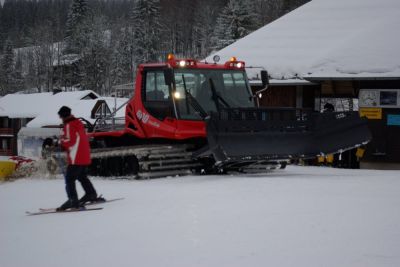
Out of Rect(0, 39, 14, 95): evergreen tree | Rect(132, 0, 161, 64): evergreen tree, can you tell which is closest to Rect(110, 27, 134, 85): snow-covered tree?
Rect(132, 0, 161, 64): evergreen tree

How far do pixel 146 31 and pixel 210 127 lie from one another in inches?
2523

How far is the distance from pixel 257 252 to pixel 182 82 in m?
7.55

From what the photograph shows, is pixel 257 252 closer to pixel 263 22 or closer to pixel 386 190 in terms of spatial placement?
pixel 386 190

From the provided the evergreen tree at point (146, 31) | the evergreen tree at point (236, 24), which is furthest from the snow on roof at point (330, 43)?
the evergreen tree at point (146, 31)

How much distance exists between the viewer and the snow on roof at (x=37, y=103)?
61.1m

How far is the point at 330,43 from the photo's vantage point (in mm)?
22797

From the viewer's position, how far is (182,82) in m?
13.0

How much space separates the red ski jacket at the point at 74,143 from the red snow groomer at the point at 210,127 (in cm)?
344

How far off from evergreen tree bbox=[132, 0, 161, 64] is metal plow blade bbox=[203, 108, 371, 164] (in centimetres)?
6098

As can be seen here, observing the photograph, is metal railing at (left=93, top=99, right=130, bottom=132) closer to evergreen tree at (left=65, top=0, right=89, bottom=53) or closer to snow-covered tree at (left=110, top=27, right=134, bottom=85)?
snow-covered tree at (left=110, top=27, right=134, bottom=85)

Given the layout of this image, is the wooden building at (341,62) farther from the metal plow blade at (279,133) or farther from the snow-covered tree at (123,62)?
the snow-covered tree at (123,62)

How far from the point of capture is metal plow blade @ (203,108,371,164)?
39.3 feet

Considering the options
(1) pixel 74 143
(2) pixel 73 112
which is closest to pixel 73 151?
(1) pixel 74 143

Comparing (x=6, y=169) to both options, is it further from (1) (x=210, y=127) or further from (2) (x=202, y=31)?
(2) (x=202, y=31)
